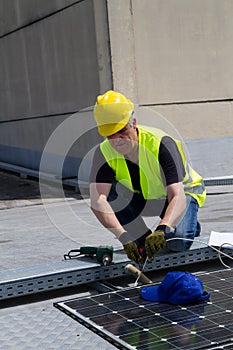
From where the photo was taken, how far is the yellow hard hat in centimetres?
475

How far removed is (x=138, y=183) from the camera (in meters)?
5.44

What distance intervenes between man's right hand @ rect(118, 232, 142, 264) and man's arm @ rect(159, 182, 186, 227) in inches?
11.1

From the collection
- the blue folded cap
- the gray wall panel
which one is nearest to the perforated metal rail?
the blue folded cap

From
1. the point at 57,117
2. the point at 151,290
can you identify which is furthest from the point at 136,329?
the point at 57,117

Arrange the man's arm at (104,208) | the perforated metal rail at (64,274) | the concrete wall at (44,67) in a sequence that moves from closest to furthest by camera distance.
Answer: the perforated metal rail at (64,274)
the man's arm at (104,208)
the concrete wall at (44,67)

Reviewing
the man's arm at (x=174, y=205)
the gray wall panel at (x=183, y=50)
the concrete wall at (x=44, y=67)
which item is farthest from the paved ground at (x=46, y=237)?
the gray wall panel at (x=183, y=50)

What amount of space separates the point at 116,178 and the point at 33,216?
16.6 ft

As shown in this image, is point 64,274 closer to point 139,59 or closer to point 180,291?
point 180,291

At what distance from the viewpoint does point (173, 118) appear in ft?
40.4

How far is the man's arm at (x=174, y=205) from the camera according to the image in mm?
4824

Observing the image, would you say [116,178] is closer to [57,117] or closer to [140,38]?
[140,38]

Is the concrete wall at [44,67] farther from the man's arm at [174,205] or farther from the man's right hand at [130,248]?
the man's right hand at [130,248]

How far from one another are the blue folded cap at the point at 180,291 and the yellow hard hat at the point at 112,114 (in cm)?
123

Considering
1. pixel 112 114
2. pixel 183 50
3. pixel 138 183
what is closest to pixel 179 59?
pixel 183 50
